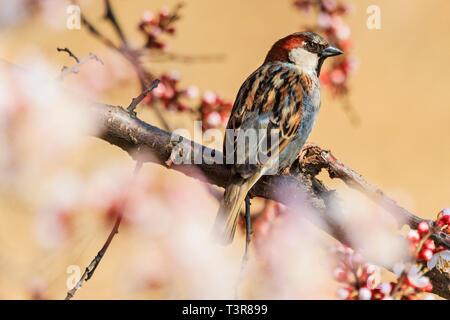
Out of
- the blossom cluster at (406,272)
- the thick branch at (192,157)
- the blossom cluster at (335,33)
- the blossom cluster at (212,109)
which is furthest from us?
the blossom cluster at (335,33)

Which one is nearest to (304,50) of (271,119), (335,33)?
(335,33)

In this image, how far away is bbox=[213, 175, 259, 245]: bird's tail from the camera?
1.36 meters

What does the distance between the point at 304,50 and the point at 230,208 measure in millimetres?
723

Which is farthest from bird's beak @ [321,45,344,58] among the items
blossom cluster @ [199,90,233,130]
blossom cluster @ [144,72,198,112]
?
blossom cluster @ [144,72,198,112]

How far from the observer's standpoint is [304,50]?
1.83 meters

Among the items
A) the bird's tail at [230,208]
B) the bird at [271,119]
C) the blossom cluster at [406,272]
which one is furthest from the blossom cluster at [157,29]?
the blossom cluster at [406,272]

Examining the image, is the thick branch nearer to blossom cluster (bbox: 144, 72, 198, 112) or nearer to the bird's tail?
the bird's tail

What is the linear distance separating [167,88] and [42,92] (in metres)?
0.58

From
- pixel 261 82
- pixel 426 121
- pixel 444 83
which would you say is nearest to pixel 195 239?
pixel 261 82

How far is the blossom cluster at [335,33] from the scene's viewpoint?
6.75 feet

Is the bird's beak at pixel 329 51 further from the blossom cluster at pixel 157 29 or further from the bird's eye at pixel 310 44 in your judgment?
the blossom cluster at pixel 157 29

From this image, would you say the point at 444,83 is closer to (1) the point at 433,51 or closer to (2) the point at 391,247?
(1) the point at 433,51

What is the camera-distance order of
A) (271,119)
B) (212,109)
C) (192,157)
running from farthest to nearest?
1. (212,109)
2. (271,119)
3. (192,157)

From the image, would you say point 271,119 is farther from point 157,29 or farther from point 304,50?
point 157,29
